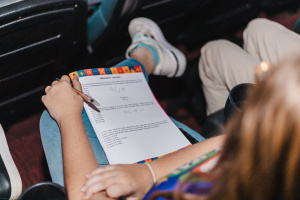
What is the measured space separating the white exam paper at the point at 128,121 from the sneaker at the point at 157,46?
1.13 feet

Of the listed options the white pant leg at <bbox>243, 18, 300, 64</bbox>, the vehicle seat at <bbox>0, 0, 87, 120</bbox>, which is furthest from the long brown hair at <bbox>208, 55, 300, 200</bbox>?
the white pant leg at <bbox>243, 18, 300, 64</bbox>

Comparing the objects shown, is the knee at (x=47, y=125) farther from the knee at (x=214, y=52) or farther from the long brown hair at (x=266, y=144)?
the knee at (x=214, y=52)

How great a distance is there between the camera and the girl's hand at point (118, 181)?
70 cm

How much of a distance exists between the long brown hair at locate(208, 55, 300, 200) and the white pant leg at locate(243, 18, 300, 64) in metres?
0.72

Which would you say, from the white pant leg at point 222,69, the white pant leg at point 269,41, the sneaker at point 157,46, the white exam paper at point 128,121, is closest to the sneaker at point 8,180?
the white exam paper at point 128,121

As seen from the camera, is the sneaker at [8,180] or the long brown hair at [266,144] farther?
the sneaker at [8,180]

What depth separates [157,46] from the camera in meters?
1.41

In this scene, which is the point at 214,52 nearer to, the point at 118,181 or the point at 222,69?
the point at 222,69

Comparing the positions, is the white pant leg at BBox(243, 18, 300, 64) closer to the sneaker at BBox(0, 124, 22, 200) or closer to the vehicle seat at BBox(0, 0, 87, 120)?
the vehicle seat at BBox(0, 0, 87, 120)

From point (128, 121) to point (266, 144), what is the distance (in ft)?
1.66

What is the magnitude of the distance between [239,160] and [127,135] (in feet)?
1.46

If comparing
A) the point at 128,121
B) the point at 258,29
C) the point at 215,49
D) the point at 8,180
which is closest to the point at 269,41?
the point at 258,29

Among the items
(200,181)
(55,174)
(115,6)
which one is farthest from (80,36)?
(200,181)

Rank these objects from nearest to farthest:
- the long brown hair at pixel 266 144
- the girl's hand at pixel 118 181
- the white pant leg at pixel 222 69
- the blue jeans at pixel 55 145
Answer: the long brown hair at pixel 266 144, the girl's hand at pixel 118 181, the blue jeans at pixel 55 145, the white pant leg at pixel 222 69
